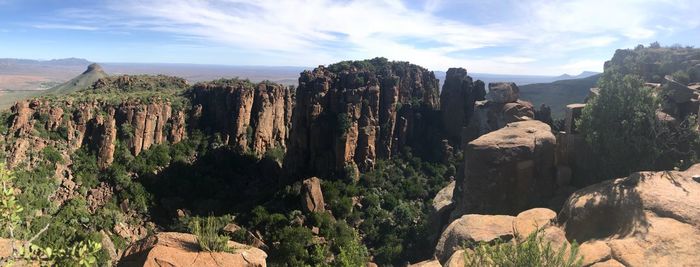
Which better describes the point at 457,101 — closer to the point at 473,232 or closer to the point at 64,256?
the point at 473,232

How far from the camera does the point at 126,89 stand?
299ft

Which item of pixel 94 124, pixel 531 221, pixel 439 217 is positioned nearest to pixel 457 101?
pixel 439 217

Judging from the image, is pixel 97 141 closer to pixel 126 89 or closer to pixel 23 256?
pixel 126 89

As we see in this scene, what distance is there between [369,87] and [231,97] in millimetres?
28563

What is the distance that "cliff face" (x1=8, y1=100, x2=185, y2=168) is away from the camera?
200 feet

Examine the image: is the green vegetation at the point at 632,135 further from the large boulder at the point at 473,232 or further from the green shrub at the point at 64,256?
the green shrub at the point at 64,256

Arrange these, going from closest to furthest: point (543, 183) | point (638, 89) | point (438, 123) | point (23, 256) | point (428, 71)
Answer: point (23, 256) → point (638, 89) → point (543, 183) → point (438, 123) → point (428, 71)

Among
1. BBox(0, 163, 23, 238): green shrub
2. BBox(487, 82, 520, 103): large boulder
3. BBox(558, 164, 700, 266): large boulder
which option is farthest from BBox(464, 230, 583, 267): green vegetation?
BBox(487, 82, 520, 103): large boulder

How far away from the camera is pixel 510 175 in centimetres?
2756

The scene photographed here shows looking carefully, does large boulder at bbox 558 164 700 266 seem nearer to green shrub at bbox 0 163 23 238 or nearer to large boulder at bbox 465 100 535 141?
green shrub at bbox 0 163 23 238

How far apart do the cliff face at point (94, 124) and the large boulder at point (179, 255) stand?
51180 millimetres

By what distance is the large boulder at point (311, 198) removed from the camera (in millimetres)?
52844

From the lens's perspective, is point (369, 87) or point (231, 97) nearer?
point (369, 87)

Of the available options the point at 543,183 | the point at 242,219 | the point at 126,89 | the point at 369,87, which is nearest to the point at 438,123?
the point at 369,87
